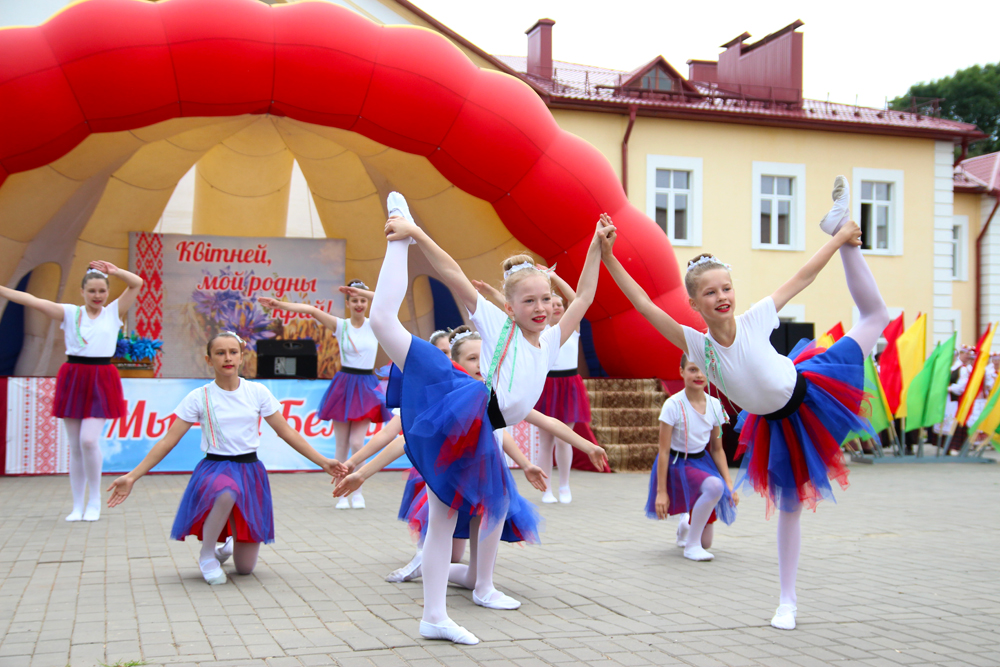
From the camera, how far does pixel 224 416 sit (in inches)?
199

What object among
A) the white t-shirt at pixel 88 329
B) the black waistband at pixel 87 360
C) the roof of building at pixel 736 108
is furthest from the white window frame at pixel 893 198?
the black waistband at pixel 87 360

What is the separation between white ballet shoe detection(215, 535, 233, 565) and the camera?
5226 millimetres

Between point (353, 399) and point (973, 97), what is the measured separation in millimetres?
41929

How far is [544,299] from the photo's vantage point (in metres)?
3.97

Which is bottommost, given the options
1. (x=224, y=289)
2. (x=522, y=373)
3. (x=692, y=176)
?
(x=522, y=373)

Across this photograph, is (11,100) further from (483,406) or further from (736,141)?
(736,141)

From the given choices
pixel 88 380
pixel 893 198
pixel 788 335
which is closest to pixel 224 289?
pixel 88 380

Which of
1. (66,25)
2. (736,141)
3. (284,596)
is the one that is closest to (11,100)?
(66,25)

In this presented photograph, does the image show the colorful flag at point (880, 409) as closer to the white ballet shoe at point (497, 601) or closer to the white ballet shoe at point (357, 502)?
the white ballet shoe at point (357, 502)

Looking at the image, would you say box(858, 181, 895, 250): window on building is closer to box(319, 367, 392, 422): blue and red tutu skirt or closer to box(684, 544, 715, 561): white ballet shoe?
box(319, 367, 392, 422): blue and red tutu skirt

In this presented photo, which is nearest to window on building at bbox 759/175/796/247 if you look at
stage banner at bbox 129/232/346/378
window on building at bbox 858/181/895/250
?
window on building at bbox 858/181/895/250

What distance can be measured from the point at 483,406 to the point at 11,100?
23.7ft

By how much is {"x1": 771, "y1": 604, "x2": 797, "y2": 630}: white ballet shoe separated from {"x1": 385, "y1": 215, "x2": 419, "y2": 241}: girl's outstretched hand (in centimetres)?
242

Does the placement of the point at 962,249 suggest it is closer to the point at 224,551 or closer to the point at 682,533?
the point at 682,533
